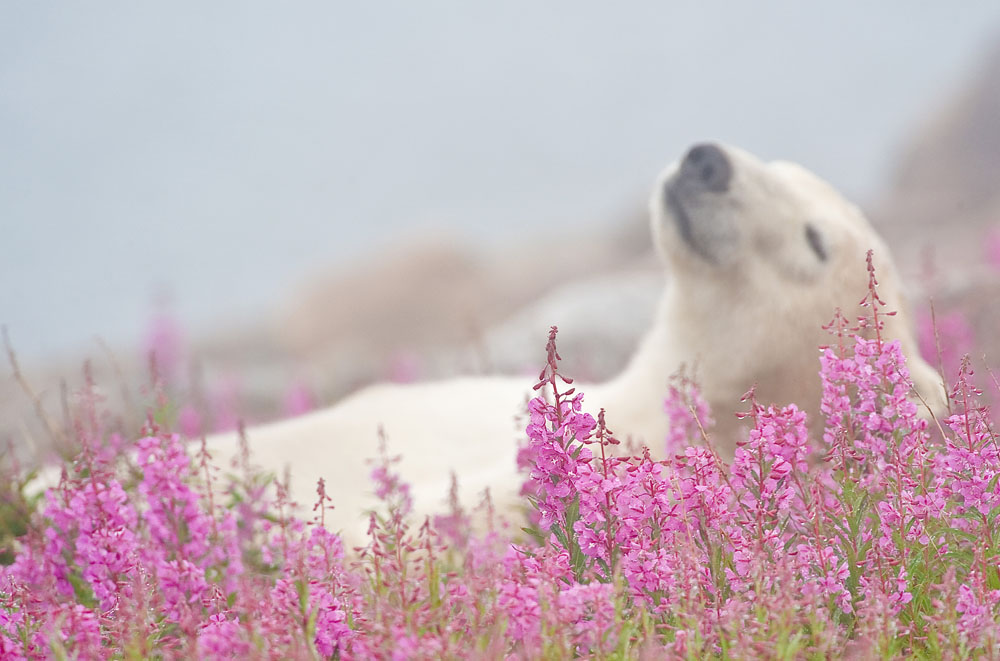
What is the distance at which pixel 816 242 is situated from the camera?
454cm

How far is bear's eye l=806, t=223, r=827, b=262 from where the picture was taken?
452 centimetres

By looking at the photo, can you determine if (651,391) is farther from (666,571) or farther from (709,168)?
(666,571)

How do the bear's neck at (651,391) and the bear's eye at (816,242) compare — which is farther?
the bear's neck at (651,391)

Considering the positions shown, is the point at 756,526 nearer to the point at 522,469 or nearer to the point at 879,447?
the point at 879,447

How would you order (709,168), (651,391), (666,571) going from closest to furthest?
(666,571)
(709,168)
(651,391)

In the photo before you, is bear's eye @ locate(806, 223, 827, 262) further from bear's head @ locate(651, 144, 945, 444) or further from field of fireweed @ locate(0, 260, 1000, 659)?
field of fireweed @ locate(0, 260, 1000, 659)

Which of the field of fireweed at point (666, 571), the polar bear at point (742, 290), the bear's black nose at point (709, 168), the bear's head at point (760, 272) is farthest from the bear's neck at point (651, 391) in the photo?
the field of fireweed at point (666, 571)

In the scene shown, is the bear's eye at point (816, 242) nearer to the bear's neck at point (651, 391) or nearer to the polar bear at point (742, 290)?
the polar bear at point (742, 290)

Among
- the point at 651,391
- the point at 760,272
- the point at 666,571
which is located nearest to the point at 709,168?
the point at 760,272

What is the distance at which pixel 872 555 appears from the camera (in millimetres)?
2242

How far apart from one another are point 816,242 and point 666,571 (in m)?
2.77

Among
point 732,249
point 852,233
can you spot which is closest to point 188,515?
point 732,249

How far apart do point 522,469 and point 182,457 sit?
127cm

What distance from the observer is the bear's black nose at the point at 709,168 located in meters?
4.51
